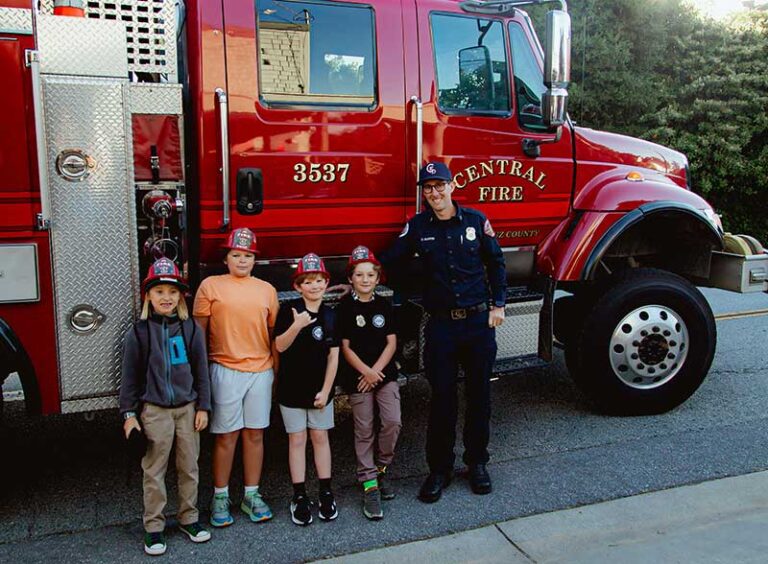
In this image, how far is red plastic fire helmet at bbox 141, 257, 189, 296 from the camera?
3660 mm

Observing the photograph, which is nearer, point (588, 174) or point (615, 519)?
point (615, 519)

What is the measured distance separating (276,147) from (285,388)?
131cm

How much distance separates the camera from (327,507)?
3957 millimetres

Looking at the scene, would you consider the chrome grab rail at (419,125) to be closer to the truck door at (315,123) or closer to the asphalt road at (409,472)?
the truck door at (315,123)

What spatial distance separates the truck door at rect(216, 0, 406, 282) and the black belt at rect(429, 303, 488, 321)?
0.68m

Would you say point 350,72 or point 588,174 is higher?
point 350,72

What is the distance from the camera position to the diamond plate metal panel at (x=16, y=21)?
3.51 meters

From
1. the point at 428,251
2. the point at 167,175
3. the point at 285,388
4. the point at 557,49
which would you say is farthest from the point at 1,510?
the point at 557,49

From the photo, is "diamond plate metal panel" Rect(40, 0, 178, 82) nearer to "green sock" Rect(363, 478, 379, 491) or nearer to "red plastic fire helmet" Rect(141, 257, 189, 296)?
"red plastic fire helmet" Rect(141, 257, 189, 296)

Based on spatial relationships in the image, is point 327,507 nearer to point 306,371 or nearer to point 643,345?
point 306,371

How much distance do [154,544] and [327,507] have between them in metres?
0.85

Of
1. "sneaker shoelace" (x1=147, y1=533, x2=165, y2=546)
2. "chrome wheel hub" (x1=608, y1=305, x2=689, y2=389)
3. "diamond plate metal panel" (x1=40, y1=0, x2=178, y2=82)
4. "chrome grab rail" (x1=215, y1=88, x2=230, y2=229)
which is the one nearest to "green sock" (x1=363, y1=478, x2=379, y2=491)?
"sneaker shoelace" (x1=147, y1=533, x2=165, y2=546)

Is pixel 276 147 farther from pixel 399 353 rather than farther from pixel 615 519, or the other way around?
pixel 615 519

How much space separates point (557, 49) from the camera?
4.41m
